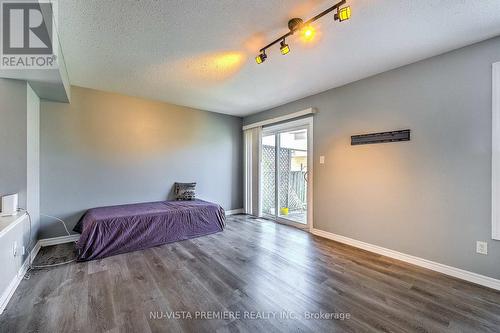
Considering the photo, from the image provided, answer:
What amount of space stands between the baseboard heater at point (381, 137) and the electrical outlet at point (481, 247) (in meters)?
1.28

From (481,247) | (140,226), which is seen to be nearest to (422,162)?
(481,247)

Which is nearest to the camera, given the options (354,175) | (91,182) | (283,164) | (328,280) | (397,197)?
(328,280)

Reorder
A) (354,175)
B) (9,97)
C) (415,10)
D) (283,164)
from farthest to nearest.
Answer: (283,164) → (354,175) → (9,97) → (415,10)

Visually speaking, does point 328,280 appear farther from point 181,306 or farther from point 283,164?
point 283,164

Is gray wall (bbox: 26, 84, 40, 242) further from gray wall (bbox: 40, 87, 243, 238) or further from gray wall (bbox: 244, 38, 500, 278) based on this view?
gray wall (bbox: 244, 38, 500, 278)

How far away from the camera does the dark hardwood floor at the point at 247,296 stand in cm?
160

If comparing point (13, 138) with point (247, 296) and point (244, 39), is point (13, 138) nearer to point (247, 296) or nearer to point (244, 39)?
point (244, 39)

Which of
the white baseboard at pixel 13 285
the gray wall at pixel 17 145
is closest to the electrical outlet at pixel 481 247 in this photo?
the white baseboard at pixel 13 285

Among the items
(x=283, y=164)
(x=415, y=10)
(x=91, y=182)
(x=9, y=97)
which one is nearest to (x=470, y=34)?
(x=415, y=10)

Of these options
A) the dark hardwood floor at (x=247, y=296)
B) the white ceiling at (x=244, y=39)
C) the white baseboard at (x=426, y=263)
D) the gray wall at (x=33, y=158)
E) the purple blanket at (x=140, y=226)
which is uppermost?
the white ceiling at (x=244, y=39)

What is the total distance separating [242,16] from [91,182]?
11.3ft

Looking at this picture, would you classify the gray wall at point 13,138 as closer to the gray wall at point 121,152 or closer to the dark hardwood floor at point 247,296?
the gray wall at point 121,152

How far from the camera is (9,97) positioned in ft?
7.81

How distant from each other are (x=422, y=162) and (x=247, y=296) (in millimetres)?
2496
